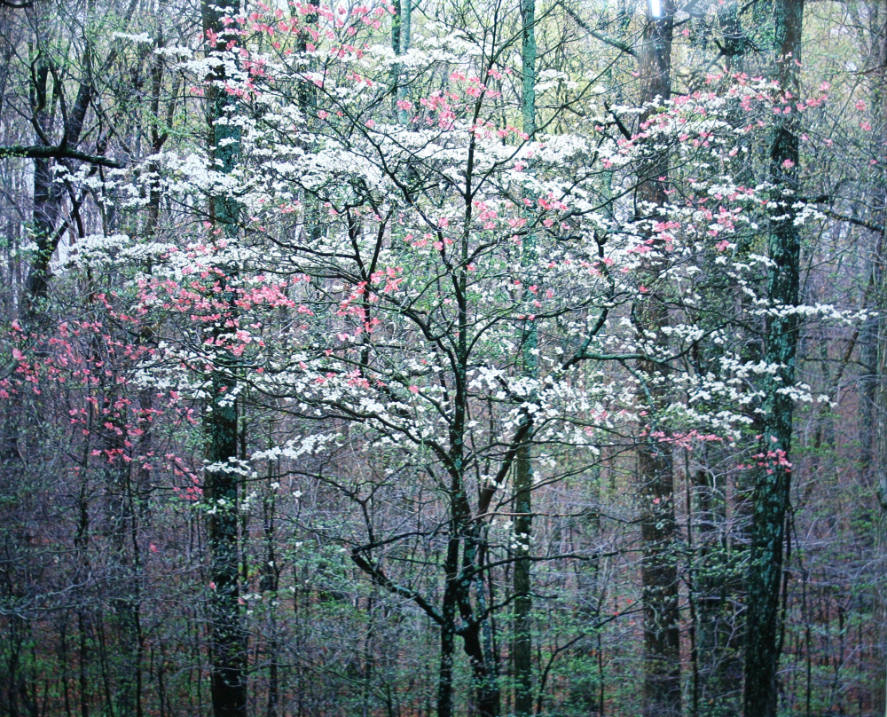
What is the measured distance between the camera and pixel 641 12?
7520 mm

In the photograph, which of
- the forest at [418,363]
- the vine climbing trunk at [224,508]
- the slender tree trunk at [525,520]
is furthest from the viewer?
the slender tree trunk at [525,520]

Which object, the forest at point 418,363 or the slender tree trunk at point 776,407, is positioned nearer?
the forest at point 418,363

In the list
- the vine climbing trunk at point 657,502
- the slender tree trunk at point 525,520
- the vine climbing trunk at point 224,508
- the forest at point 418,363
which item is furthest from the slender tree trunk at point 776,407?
the vine climbing trunk at point 224,508

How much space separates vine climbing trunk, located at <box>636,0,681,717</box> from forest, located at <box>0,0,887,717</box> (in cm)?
3

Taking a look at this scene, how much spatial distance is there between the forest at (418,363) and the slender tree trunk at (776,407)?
0.08 feet

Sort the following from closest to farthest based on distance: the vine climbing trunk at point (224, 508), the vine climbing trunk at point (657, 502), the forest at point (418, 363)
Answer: the forest at point (418, 363) < the vine climbing trunk at point (224, 508) < the vine climbing trunk at point (657, 502)

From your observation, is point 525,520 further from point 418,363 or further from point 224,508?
point 224,508

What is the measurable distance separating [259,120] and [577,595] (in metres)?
4.83

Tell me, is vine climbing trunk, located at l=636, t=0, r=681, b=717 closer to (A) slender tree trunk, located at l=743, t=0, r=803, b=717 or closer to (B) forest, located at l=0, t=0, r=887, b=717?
(B) forest, located at l=0, t=0, r=887, b=717

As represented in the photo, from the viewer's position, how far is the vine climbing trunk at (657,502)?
6578mm

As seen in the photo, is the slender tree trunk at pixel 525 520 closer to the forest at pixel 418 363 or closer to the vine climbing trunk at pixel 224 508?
the forest at pixel 418 363

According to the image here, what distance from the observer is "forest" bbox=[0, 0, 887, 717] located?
5.09m

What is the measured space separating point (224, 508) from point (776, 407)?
4.44 metres

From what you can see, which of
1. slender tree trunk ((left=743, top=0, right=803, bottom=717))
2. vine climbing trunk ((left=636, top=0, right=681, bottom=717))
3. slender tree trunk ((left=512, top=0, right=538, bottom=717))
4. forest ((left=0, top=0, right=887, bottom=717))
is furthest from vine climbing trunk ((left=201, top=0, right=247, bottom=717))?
slender tree trunk ((left=743, top=0, right=803, bottom=717))
